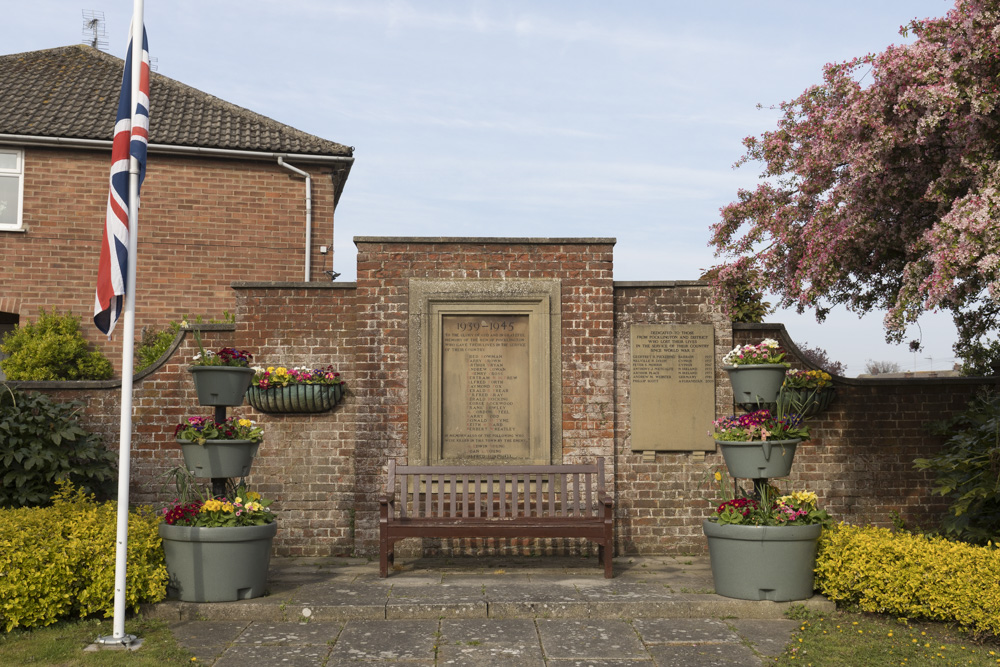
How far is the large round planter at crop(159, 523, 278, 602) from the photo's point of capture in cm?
634

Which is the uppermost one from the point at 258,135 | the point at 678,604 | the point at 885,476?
the point at 258,135

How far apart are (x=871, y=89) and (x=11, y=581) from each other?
766 centimetres

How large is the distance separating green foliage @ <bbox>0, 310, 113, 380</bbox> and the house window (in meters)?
1.83

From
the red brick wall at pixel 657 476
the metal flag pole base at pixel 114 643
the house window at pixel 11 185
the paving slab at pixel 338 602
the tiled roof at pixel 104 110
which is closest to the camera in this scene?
the metal flag pole base at pixel 114 643

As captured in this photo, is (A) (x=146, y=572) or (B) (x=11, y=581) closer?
(B) (x=11, y=581)

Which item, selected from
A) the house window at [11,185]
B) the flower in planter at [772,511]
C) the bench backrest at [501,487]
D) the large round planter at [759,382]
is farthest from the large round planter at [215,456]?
the house window at [11,185]

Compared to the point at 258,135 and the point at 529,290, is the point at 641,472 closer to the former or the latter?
the point at 529,290

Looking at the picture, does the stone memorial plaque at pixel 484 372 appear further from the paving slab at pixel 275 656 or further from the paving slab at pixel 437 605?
the paving slab at pixel 275 656

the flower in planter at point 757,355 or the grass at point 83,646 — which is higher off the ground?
the flower in planter at point 757,355

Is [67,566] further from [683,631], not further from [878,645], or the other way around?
[878,645]

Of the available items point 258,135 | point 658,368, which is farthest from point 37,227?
point 658,368

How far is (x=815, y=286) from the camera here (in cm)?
865

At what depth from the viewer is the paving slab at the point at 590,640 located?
535 cm

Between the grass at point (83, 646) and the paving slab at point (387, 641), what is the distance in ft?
3.26
